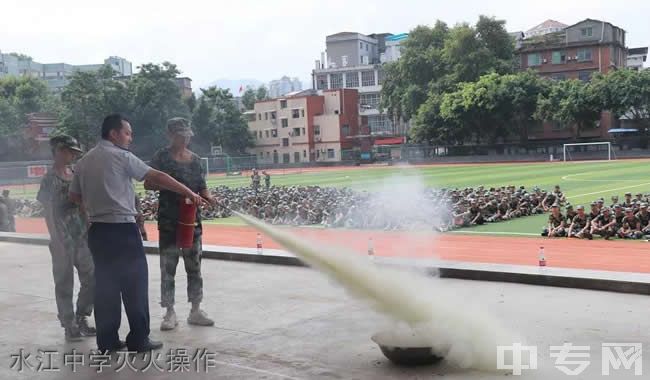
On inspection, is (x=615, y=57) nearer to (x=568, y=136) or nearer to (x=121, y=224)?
(x=568, y=136)

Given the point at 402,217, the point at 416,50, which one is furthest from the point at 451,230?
the point at 416,50

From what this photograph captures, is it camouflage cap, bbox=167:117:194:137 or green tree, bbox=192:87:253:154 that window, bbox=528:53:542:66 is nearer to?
green tree, bbox=192:87:253:154

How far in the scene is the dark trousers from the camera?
5711 millimetres

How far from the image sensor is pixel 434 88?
72688 millimetres

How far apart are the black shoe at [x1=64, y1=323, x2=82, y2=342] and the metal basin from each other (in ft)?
10.5

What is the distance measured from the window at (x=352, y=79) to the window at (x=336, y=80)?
35.8 inches

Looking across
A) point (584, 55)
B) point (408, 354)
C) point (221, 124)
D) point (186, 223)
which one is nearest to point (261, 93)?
point (221, 124)

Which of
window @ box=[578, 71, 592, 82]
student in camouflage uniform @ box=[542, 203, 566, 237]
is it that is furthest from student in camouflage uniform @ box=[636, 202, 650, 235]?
window @ box=[578, 71, 592, 82]

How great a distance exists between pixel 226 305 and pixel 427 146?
6298 centimetres

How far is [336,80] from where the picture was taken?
101 metres

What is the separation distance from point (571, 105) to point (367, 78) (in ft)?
141

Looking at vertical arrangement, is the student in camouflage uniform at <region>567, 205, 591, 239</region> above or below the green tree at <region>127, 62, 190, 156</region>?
below

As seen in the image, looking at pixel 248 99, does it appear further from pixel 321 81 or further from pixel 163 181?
pixel 163 181

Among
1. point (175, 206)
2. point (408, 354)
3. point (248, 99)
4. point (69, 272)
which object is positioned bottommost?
point (408, 354)
